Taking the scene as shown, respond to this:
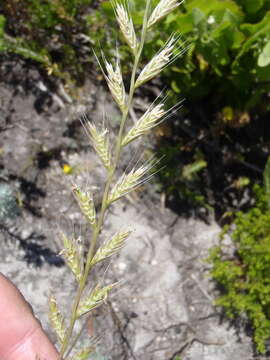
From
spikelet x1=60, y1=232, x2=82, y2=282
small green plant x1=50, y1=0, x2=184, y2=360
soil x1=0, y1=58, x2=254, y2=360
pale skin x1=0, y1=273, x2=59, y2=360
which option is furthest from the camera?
soil x1=0, y1=58, x2=254, y2=360

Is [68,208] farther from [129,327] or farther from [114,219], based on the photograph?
[129,327]

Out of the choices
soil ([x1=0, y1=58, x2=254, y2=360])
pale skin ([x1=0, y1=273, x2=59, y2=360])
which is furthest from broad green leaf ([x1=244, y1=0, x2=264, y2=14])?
pale skin ([x1=0, y1=273, x2=59, y2=360])

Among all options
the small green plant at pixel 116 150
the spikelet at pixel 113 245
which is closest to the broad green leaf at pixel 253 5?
the small green plant at pixel 116 150

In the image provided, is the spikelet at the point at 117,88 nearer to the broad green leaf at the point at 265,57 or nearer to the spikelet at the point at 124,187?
the spikelet at the point at 124,187

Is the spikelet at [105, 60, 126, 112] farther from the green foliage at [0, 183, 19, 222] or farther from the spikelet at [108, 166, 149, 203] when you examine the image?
the green foliage at [0, 183, 19, 222]

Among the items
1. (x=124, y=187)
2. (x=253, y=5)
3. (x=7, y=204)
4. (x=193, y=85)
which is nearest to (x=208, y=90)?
(x=193, y=85)

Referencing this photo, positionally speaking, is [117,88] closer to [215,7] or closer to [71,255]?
[71,255]

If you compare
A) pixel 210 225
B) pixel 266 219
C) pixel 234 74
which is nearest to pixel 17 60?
pixel 234 74
